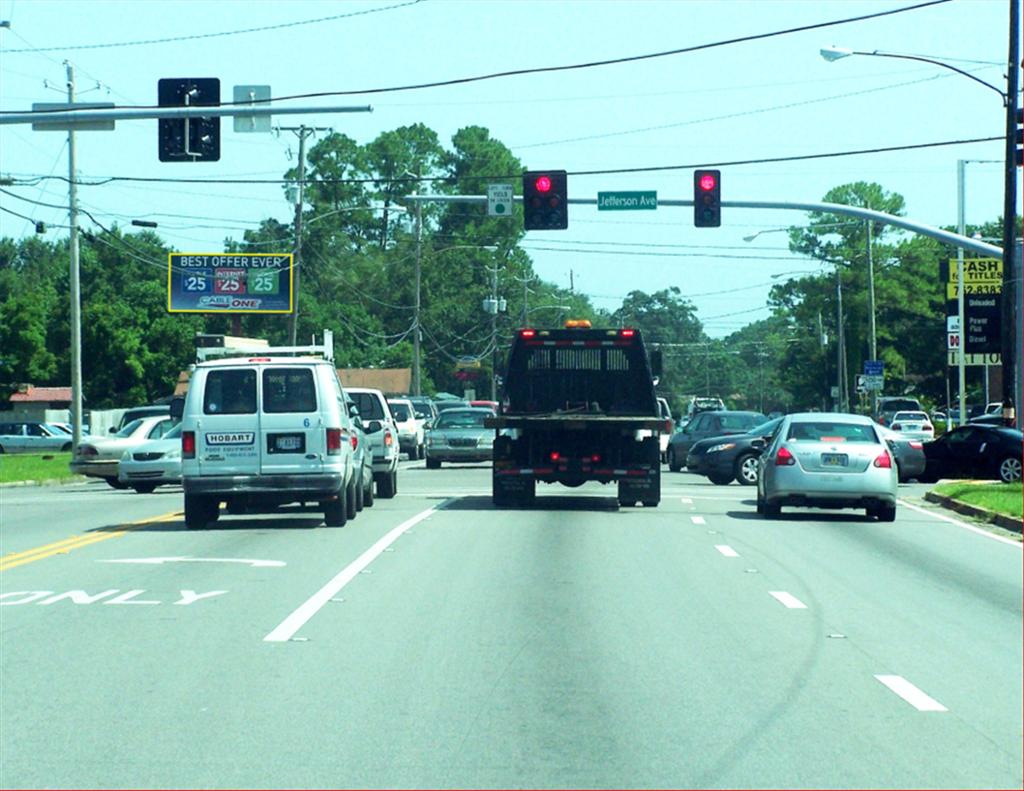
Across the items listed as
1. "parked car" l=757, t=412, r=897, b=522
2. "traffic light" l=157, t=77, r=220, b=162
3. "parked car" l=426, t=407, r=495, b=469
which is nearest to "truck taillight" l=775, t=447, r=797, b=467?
"parked car" l=757, t=412, r=897, b=522

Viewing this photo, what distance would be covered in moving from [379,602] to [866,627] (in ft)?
13.3

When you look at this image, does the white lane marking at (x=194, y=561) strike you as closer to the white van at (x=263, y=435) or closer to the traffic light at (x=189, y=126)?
the white van at (x=263, y=435)

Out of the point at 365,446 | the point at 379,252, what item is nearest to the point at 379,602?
the point at 365,446

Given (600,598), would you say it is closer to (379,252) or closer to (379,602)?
(379,602)

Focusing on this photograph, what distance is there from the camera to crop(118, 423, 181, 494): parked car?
3459 cm

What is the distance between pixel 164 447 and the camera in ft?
114

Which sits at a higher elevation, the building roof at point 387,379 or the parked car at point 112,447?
the building roof at point 387,379

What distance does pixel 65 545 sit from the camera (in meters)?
20.5

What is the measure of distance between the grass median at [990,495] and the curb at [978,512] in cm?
8

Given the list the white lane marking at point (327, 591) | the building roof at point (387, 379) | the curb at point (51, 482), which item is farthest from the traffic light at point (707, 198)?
the building roof at point (387, 379)

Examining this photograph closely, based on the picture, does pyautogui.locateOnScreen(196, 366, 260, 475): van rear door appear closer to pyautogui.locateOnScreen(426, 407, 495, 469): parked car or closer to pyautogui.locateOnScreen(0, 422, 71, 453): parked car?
pyautogui.locateOnScreen(426, 407, 495, 469): parked car

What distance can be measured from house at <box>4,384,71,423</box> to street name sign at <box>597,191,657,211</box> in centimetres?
5687

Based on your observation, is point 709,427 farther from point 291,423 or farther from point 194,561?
point 194,561

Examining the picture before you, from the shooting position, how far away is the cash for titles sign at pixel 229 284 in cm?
7756
